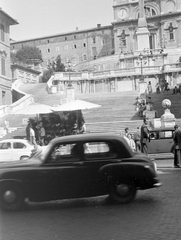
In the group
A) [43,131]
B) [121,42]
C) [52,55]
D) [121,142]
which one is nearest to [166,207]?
[121,142]

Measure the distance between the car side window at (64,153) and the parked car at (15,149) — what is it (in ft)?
28.4

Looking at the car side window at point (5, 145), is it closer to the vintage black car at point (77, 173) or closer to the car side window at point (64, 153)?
the vintage black car at point (77, 173)

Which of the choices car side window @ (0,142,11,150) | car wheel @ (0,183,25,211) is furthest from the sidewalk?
car wheel @ (0,183,25,211)

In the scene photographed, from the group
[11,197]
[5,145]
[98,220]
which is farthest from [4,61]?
[98,220]

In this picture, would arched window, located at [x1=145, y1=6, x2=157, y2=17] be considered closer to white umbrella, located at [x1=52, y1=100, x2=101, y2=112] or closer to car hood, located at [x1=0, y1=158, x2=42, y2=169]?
white umbrella, located at [x1=52, y1=100, x2=101, y2=112]

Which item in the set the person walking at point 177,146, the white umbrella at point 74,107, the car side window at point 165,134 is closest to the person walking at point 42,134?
the white umbrella at point 74,107

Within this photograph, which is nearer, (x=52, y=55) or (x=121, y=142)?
Result: (x=121, y=142)

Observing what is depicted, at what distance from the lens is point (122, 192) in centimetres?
891

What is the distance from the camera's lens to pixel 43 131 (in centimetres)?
1889

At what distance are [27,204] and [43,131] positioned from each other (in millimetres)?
9902

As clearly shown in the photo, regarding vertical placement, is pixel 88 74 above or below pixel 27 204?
above

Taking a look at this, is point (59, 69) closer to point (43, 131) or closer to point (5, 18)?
point (5, 18)

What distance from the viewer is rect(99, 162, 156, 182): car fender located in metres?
8.74

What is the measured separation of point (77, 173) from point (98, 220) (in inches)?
54.4
